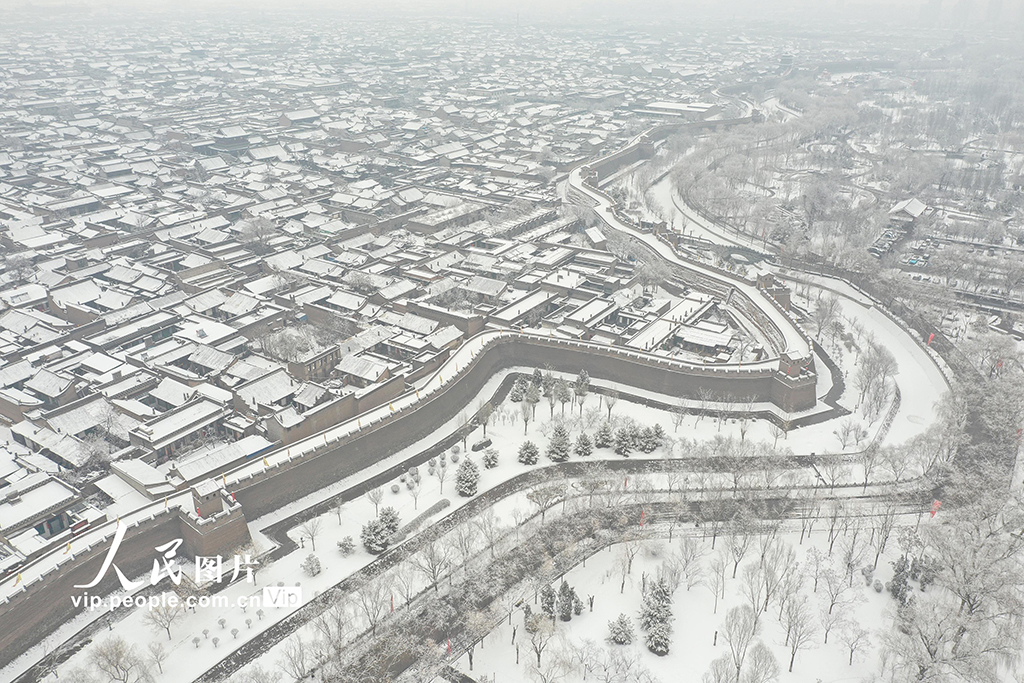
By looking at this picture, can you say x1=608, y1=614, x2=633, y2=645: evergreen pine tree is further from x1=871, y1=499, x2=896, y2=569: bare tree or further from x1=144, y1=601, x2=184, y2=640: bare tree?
x1=144, y1=601, x2=184, y2=640: bare tree

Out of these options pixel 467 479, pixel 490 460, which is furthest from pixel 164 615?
pixel 490 460

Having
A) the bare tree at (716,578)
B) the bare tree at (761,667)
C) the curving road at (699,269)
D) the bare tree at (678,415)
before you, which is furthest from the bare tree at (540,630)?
the curving road at (699,269)

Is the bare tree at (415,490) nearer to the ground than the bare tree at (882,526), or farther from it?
nearer to the ground

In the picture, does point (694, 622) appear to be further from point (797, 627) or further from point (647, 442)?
point (647, 442)

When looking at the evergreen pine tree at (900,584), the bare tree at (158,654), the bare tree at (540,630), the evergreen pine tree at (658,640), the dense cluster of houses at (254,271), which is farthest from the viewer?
the dense cluster of houses at (254,271)

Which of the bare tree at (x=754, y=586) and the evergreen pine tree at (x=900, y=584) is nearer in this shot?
the bare tree at (x=754, y=586)

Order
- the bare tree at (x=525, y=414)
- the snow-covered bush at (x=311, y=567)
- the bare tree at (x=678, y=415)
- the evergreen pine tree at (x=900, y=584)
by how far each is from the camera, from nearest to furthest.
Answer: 1. the evergreen pine tree at (x=900, y=584)
2. the snow-covered bush at (x=311, y=567)
3. the bare tree at (x=525, y=414)
4. the bare tree at (x=678, y=415)

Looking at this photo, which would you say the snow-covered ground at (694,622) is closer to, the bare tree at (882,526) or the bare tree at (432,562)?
the bare tree at (882,526)
